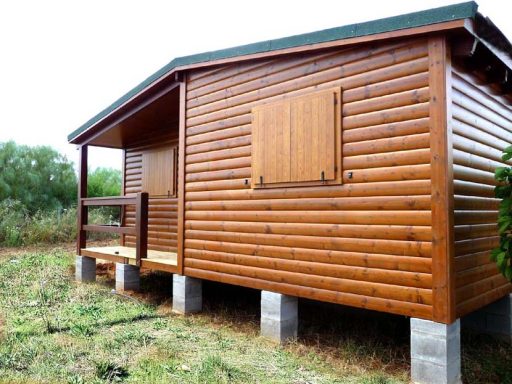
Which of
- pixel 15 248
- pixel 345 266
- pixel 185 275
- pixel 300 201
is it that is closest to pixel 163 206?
pixel 185 275

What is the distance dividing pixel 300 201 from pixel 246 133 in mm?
1294

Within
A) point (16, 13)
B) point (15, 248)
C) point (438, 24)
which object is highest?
point (16, 13)

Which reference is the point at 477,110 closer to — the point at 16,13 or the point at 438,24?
the point at 438,24

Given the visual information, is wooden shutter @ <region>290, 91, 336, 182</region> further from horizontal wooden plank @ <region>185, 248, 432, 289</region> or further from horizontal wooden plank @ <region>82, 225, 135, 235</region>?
horizontal wooden plank @ <region>82, 225, 135, 235</region>

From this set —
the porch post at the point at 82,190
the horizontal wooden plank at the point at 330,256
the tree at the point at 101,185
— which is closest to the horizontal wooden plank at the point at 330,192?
the horizontal wooden plank at the point at 330,256

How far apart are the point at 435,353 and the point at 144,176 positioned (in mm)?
7128

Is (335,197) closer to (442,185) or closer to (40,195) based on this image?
(442,185)

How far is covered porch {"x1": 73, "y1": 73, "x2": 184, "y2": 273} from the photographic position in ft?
25.1

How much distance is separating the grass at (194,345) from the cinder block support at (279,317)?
0.45 ft

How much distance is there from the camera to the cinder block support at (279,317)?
541 centimetres

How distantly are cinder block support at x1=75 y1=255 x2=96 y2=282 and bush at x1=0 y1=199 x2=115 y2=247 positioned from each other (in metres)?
6.46

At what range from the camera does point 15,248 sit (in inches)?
557

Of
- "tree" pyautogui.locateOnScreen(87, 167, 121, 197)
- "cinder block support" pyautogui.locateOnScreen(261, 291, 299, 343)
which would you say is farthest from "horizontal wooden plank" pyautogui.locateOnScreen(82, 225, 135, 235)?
"tree" pyautogui.locateOnScreen(87, 167, 121, 197)

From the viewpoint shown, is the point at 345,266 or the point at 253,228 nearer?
the point at 345,266
